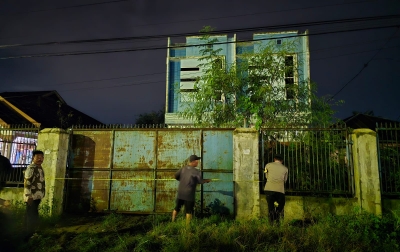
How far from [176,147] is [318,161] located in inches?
136

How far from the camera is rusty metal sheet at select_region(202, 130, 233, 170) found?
274 inches

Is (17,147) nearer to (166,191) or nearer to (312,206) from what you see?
(166,191)

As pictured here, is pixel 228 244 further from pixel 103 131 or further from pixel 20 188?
pixel 20 188

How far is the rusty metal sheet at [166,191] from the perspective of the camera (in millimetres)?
6965

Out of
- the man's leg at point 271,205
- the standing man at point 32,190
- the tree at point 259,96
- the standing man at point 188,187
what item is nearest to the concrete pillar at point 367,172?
the man's leg at point 271,205

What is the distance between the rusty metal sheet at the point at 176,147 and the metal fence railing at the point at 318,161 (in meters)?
1.66

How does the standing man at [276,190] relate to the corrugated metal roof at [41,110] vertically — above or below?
below

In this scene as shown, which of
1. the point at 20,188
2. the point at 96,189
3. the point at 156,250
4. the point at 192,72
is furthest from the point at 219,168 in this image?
the point at 192,72

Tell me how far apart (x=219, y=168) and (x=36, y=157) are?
395 centimetres

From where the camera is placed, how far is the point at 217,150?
702cm

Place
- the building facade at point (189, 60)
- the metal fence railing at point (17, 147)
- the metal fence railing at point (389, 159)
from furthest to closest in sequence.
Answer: the building facade at point (189, 60) → the metal fence railing at point (17, 147) → the metal fence railing at point (389, 159)

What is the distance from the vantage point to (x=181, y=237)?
15.8 ft

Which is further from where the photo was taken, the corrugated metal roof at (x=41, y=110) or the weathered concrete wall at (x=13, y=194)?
the corrugated metal roof at (x=41, y=110)

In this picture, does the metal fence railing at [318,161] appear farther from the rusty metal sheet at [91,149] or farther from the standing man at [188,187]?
the rusty metal sheet at [91,149]
